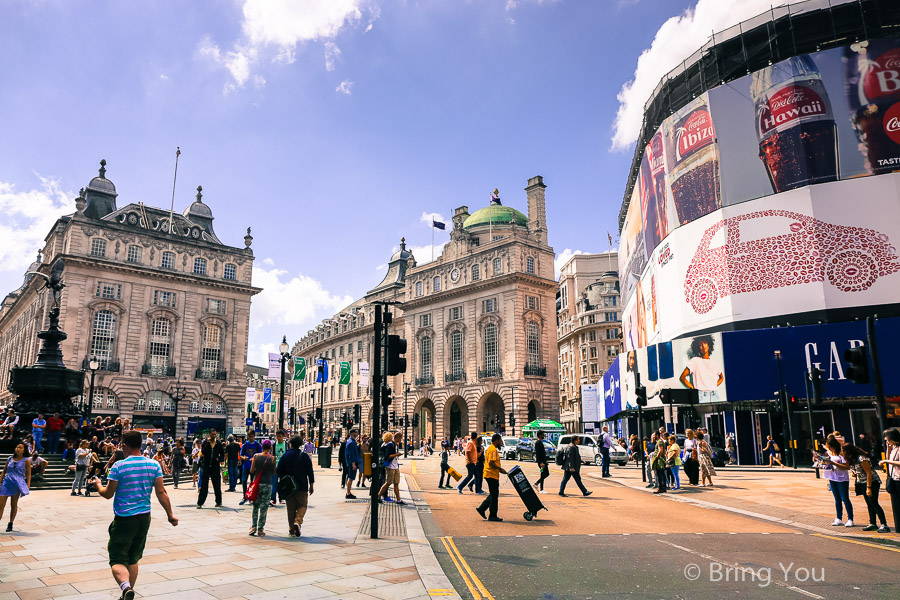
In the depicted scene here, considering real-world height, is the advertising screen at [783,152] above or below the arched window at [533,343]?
above

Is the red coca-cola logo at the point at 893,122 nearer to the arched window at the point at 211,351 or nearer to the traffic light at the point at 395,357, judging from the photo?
the traffic light at the point at 395,357

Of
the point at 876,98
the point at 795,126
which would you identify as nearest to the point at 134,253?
the point at 795,126

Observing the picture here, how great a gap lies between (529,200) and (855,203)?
39.0 metres

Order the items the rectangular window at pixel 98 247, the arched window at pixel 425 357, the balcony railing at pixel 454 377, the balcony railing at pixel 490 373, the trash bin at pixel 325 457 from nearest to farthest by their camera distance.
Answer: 1. the trash bin at pixel 325 457
2. the rectangular window at pixel 98 247
3. the balcony railing at pixel 490 373
4. the balcony railing at pixel 454 377
5. the arched window at pixel 425 357

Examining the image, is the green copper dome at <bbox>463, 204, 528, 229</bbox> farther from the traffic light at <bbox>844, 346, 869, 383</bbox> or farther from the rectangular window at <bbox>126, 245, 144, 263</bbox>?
the traffic light at <bbox>844, 346, 869, 383</bbox>

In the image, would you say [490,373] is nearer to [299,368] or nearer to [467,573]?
[299,368]

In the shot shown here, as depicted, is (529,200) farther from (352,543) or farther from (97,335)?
(352,543)

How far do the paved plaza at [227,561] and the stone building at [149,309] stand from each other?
47.7 m

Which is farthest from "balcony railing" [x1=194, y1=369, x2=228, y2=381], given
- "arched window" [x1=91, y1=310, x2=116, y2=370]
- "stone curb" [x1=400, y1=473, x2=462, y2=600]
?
"stone curb" [x1=400, y1=473, x2=462, y2=600]

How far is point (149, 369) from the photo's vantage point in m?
60.3

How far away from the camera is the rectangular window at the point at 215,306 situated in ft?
214

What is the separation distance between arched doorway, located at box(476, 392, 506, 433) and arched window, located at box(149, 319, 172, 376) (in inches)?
1243

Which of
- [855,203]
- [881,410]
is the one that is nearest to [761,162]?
[855,203]

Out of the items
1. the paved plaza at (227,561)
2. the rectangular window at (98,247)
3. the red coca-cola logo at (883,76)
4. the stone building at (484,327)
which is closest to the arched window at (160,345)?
the rectangular window at (98,247)
